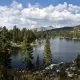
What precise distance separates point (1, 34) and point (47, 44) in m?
19.1

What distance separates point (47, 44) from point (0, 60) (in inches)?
1237

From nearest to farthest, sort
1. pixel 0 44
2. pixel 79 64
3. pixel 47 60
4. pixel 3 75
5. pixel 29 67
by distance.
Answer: pixel 3 75
pixel 79 64
pixel 0 44
pixel 29 67
pixel 47 60

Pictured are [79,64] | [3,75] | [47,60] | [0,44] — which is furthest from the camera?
[47,60]

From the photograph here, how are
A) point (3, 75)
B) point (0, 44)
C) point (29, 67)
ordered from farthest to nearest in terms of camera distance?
1. point (29, 67)
2. point (0, 44)
3. point (3, 75)

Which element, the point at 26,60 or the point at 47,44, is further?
the point at 47,44

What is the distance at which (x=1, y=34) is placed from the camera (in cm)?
8656

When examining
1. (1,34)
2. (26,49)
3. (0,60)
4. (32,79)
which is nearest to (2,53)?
(0,60)

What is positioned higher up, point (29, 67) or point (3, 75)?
point (3, 75)

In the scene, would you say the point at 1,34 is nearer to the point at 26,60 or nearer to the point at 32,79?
the point at 26,60

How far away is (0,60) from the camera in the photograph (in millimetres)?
68375

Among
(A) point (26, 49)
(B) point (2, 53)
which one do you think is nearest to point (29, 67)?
(A) point (26, 49)

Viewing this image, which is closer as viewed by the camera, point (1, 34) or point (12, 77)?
point (12, 77)

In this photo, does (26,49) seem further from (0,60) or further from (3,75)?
(3,75)

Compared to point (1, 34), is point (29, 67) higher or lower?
lower
